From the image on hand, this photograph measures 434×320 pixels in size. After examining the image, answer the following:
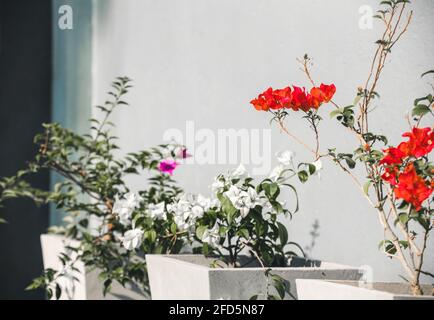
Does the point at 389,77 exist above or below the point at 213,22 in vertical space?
below

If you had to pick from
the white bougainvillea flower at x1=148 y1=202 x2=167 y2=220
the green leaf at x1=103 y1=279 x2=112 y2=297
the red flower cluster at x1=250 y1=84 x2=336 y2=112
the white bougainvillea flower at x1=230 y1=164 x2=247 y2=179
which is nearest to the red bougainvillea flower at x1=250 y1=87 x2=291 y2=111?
the red flower cluster at x1=250 y1=84 x2=336 y2=112

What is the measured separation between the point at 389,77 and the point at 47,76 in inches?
99.2

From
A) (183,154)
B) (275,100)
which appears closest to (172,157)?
(183,154)

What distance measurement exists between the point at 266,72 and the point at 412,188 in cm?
99

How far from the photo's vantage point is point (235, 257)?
5.93 ft

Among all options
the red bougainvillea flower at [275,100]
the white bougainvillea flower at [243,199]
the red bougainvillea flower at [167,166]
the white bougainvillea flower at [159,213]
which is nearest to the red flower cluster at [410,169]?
the red bougainvillea flower at [275,100]

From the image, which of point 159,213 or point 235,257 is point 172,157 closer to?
point 159,213

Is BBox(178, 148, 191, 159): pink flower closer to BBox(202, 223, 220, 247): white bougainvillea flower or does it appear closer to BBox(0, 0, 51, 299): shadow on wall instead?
BBox(202, 223, 220, 247): white bougainvillea flower

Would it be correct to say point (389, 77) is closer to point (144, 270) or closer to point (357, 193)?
point (357, 193)

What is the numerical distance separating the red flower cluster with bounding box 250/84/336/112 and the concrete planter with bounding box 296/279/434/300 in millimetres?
363

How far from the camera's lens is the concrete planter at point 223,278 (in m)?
1.58

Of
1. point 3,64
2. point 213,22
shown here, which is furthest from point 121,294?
point 3,64

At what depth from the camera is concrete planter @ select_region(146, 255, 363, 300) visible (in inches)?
62.4

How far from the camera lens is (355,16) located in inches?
75.0
